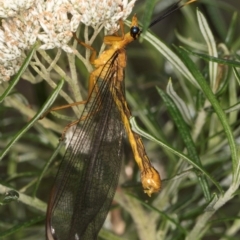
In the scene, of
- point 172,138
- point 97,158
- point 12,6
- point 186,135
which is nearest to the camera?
point 12,6

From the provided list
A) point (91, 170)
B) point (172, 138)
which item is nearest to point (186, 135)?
point (91, 170)

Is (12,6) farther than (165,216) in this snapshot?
No

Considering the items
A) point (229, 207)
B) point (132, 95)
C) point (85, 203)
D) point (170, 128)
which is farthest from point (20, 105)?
point (229, 207)

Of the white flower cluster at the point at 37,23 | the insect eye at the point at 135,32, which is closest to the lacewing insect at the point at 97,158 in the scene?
the insect eye at the point at 135,32

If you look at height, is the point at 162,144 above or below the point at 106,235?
above

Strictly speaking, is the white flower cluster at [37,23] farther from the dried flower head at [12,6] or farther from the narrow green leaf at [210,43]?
the narrow green leaf at [210,43]

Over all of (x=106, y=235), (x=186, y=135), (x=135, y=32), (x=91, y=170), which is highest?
(x=135, y=32)

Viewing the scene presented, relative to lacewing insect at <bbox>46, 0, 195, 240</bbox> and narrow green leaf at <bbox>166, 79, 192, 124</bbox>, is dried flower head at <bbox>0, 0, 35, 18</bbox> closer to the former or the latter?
lacewing insect at <bbox>46, 0, 195, 240</bbox>

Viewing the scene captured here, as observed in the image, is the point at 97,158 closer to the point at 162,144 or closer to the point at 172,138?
the point at 162,144
